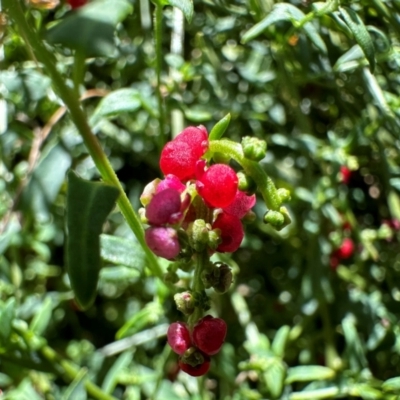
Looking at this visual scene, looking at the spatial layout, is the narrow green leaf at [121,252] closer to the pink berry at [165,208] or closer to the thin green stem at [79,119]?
the thin green stem at [79,119]

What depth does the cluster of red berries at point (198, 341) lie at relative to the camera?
622 millimetres

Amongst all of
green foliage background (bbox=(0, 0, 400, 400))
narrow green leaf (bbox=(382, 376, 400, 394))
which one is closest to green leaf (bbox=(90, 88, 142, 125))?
green foliage background (bbox=(0, 0, 400, 400))

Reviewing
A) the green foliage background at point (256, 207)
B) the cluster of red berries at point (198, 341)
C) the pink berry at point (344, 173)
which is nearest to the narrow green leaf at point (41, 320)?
the green foliage background at point (256, 207)

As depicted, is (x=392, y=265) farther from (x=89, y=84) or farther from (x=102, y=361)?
(x=89, y=84)

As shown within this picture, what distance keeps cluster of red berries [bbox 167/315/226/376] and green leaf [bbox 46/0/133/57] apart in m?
0.27

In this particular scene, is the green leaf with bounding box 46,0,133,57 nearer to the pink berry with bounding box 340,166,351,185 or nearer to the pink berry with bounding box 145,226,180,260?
the pink berry with bounding box 145,226,180,260

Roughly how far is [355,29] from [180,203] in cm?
34

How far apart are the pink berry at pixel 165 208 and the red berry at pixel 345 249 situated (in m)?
0.66

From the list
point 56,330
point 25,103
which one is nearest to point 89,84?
point 25,103

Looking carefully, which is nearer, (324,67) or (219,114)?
(324,67)

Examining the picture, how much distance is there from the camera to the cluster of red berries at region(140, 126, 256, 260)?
57cm

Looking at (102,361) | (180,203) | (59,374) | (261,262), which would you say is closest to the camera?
(180,203)

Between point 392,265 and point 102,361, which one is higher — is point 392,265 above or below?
above

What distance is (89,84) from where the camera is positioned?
1388 millimetres
